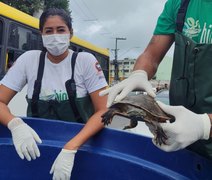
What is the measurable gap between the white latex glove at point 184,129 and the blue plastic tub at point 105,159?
260mm

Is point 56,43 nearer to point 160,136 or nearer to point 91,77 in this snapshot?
point 91,77

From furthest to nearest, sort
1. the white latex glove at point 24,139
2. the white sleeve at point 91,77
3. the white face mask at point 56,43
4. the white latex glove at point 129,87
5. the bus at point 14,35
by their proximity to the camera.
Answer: the bus at point 14,35 < the white face mask at point 56,43 < the white sleeve at point 91,77 < the white latex glove at point 24,139 < the white latex glove at point 129,87

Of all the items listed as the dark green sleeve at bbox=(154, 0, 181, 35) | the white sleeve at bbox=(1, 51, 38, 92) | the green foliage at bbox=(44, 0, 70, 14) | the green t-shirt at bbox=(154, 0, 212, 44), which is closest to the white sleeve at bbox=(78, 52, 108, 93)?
the white sleeve at bbox=(1, 51, 38, 92)

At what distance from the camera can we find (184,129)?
1197 mm

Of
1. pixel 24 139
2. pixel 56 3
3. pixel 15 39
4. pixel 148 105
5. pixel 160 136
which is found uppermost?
pixel 56 3

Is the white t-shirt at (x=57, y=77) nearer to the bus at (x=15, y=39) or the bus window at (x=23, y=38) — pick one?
the bus at (x=15, y=39)

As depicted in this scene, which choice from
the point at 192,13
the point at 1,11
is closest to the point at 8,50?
the point at 1,11

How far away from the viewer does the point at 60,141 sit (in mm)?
1954

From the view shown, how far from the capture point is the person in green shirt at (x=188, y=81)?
122 centimetres

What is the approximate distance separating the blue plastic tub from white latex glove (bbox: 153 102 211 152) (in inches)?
10.2

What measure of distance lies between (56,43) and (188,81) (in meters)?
1.29

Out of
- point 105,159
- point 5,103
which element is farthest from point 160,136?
point 5,103

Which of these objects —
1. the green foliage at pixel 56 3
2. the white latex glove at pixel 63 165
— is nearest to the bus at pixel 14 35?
Result: the white latex glove at pixel 63 165

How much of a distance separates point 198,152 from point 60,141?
0.84m
